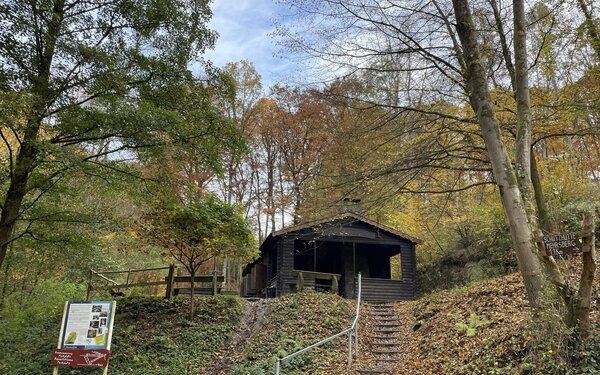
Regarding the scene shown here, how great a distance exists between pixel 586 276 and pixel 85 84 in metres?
9.02

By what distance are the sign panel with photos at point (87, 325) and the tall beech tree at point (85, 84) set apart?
184cm

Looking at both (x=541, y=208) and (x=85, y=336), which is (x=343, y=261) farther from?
(x=85, y=336)

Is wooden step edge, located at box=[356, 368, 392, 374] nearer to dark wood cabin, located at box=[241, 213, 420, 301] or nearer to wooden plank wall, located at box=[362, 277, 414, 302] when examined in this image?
dark wood cabin, located at box=[241, 213, 420, 301]

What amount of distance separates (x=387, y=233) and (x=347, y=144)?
32.7 ft

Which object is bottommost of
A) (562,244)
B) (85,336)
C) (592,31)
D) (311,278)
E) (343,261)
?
(85,336)

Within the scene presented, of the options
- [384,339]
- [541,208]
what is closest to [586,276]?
[541,208]

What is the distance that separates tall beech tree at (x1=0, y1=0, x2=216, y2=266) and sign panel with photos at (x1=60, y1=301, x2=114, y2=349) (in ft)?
6.04

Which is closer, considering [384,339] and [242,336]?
[384,339]

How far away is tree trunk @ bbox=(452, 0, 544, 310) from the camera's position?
5.39 meters

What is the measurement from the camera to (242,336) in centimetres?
1062

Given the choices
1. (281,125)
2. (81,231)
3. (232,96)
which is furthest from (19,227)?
(281,125)

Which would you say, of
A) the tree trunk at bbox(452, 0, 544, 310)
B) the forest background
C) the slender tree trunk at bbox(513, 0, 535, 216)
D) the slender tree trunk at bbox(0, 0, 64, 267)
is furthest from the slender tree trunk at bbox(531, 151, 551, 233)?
the slender tree trunk at bbox(0, 0, 64, 267)

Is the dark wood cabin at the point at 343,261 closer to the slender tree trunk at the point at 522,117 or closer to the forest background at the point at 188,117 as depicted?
the forest background at the point at 188,117

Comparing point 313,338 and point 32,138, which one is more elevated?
point 32,138
